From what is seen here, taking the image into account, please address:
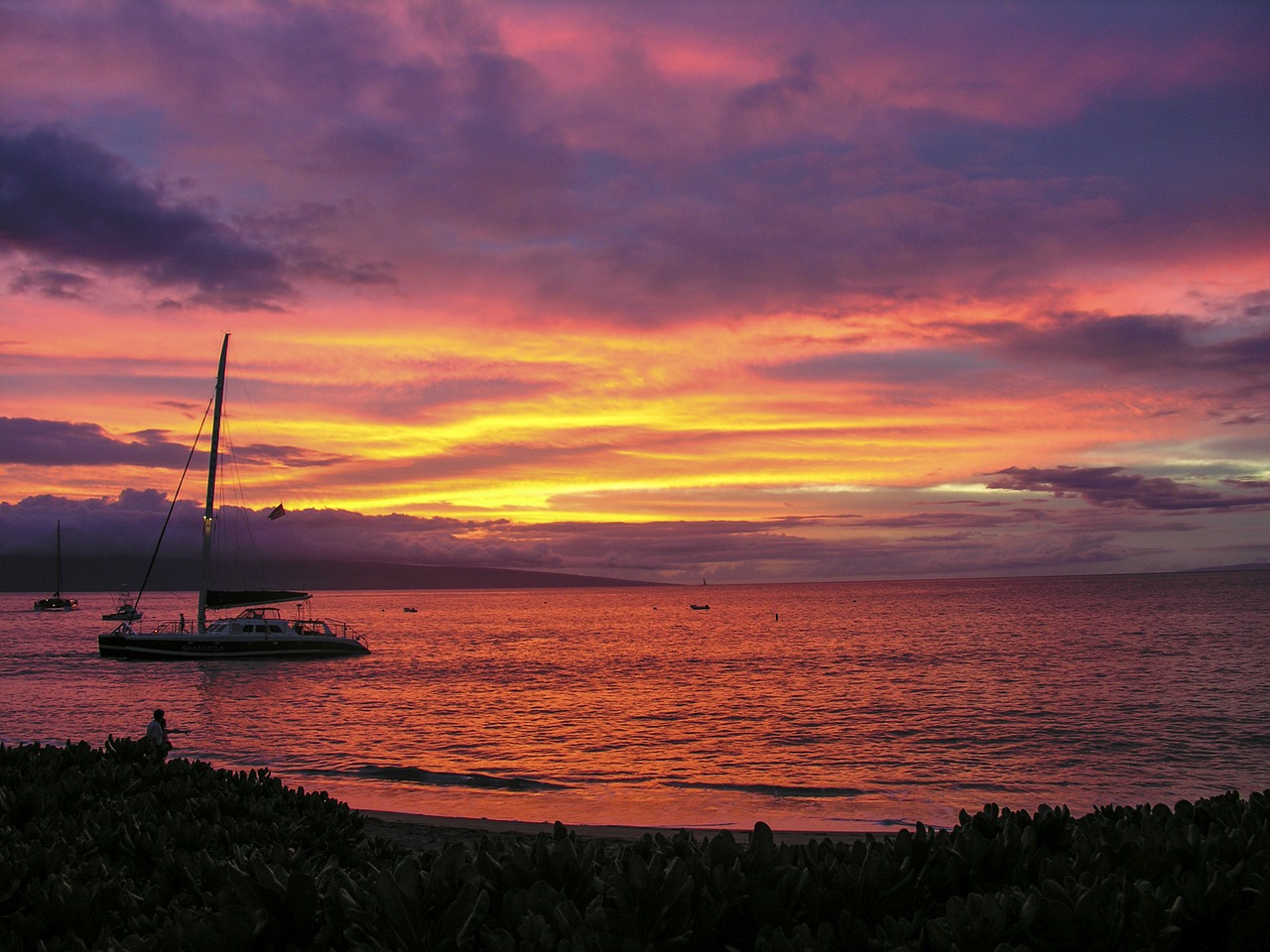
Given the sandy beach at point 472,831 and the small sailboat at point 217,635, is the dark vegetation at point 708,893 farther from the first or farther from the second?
the small sailboat at point 217,635

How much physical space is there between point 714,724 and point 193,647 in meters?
36.4

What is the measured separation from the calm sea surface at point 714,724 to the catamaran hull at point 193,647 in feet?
3.36

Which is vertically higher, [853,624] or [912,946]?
[912,946]

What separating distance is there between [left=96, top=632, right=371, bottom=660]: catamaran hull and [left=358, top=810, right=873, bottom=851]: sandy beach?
40384 millimetres

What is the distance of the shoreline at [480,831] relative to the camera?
15773 millimetres

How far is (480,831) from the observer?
16.6 metres

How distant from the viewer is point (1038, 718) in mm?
34875

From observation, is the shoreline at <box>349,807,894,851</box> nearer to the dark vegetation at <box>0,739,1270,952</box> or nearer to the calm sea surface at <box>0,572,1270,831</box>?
the calm sea surface at <box>0,572,1270,831</box>

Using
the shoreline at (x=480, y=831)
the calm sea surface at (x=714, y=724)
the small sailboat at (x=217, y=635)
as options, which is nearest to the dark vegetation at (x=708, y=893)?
the shoreline at (x=480, y=831)

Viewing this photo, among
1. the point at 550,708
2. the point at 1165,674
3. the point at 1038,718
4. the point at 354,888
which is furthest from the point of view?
the point at 1165,674

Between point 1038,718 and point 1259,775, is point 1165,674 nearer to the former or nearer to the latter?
point 1038,718

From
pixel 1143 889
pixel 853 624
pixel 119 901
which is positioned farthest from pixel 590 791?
pixel 853 624

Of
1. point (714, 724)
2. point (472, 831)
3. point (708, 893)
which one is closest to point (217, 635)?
point (714, 724)

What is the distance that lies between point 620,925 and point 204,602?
185 ft
